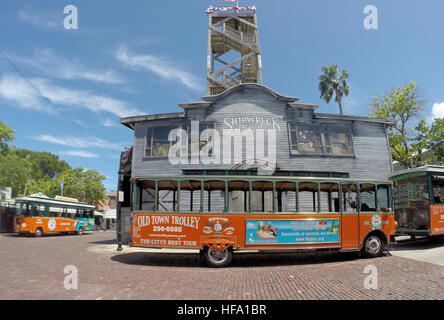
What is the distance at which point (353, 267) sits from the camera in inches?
318

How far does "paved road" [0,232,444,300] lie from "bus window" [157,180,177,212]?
6.66 feet

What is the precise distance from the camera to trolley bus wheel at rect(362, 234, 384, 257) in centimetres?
953

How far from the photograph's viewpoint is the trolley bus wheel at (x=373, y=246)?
9531 mm

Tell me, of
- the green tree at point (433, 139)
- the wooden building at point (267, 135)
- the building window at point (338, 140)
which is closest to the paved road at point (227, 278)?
the wooden building at point (267, 135)

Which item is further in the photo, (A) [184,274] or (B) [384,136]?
(B) [384,136]

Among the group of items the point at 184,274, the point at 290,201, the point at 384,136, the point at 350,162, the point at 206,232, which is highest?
the point at 384,136

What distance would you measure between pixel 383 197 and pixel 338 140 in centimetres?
776

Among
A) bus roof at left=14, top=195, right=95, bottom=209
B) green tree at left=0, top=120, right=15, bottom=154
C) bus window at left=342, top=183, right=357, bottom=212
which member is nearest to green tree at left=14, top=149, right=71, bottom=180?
green tree at left=0, top=120, right=15, bottom=154

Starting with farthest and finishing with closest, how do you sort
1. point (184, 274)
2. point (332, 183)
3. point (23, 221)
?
point (23, 221) → point (332, 183) → point (184, 274)

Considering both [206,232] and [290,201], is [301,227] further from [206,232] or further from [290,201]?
[290,201]

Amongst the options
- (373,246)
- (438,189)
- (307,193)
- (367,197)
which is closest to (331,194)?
(307,193)

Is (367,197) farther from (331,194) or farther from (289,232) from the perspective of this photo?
(289,232)
